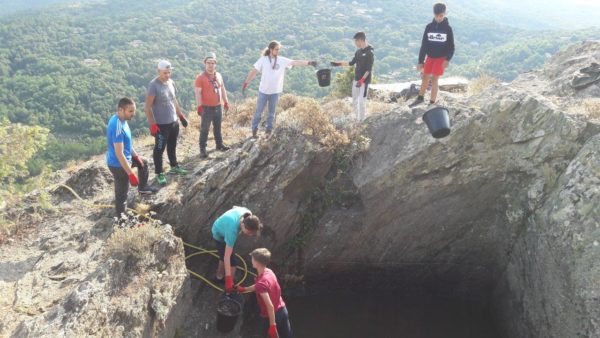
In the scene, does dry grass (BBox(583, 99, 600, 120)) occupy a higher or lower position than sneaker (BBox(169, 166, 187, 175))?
higher

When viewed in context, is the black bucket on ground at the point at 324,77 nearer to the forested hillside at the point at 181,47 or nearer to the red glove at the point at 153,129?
the red glove at the point at 153,129

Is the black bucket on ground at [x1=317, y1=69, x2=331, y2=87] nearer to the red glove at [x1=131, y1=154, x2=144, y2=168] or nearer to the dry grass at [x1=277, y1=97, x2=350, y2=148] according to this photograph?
the dry grass at [x1=277, y1=97, x2=350, y2=148]

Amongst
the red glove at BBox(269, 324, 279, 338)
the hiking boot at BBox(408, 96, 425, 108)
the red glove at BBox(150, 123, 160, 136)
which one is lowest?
the red glove at BBox(269, 324, 279, 338)

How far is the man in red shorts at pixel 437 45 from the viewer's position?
27.8ft

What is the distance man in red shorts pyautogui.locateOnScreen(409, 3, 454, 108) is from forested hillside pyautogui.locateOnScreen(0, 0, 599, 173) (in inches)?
887

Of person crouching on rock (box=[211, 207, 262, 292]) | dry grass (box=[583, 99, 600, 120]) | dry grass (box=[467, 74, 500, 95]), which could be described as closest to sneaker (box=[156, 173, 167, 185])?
person crouching on rock (box=[211, 207, 262, 292])

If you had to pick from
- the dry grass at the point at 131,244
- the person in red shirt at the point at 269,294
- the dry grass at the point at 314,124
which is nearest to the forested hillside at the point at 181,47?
the dry grass at the point at 314,124

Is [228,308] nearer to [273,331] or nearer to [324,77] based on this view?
[273,331]

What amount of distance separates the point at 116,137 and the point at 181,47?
324ft

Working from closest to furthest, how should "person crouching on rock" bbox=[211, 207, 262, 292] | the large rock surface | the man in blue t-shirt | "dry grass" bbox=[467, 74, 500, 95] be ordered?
"person crouching on rock" bbox=[211, 207, 262, 292], the man in blue t-shirt, the large rock surface, "dry grass" bbox=[467, 74, 500, 95]

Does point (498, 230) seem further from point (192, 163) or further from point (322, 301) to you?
point (192, 163)

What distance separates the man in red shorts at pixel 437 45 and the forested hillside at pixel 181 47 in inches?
887

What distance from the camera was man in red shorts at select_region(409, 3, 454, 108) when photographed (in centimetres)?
848

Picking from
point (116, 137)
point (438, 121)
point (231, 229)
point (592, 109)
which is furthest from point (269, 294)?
point (592, 109)
